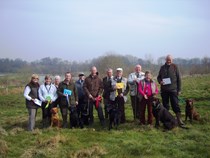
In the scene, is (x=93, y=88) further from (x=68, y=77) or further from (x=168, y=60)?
(x=168, y=60)

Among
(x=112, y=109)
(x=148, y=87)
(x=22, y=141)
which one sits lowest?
(x=22, y=141)

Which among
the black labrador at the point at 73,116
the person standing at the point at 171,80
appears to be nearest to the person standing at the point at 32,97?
the black labrador at the point at 73,116

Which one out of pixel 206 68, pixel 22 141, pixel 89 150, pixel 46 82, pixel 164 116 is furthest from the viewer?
pixel 206 68

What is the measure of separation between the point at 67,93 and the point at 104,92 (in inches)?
49.7

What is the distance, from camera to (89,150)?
21.3 ft

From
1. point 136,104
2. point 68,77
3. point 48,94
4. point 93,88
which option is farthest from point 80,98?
point 136,104

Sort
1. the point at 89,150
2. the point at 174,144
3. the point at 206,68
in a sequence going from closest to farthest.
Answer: the point at 89,150 → the point at 174,144 → the point at 206,68

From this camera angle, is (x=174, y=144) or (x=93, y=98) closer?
(x=174, y=144)

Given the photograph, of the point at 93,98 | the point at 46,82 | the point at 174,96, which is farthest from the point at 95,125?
→ the point at 174,96

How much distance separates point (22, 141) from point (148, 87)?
407cm

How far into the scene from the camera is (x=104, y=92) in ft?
30.9

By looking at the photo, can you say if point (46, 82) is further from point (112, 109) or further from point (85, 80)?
point (112, 109)

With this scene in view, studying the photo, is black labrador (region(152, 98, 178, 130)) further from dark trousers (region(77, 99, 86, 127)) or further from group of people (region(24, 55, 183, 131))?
dark trousers (region(77, 99, 86, 127))

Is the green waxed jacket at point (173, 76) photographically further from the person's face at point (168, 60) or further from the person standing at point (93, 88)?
the person standing at point (93, 88)
